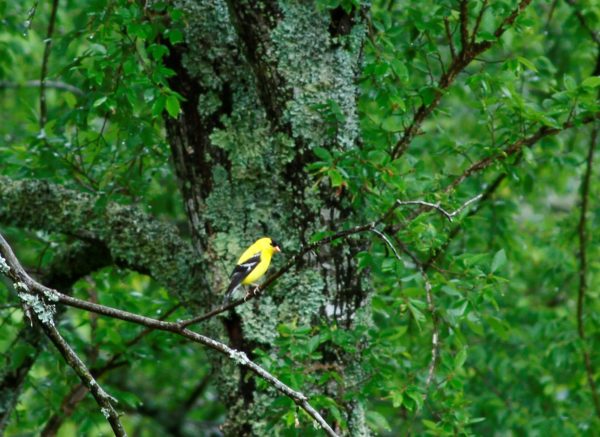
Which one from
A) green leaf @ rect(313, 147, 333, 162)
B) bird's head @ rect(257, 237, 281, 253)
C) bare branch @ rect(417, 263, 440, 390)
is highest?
green leaf @ rect(313, 147, 333, 162)

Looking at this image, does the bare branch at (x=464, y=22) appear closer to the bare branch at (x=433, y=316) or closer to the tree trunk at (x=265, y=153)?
the tree trunk at (x=265, y=153)

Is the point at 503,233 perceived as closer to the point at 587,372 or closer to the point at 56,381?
the point at 587,372

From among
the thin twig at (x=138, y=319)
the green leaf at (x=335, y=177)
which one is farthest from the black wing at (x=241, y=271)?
the thin twig at (x=138, y=319)

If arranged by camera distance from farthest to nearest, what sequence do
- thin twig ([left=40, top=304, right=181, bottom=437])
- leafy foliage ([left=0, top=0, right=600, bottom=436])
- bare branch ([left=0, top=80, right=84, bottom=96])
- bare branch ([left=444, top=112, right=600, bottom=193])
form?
bare branch ([left=0, top=80, right=84, bottom=96])
thin twig ([left=40, top=304, right=181, bottom=437])
bare branch ([left=444, top=112, right=600, bottom=193])
leafy foliage ([left=0, top=0, right=600, bottom=436])

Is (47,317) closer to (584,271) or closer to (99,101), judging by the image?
(99,101)

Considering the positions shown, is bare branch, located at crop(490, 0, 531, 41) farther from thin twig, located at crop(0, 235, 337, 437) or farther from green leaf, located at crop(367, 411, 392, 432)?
thin twig, located at crop(0, 235, 337, 437)

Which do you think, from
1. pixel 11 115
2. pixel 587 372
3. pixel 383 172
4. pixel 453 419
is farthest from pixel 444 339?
pixel 11 115

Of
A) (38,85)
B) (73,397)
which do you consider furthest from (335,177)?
(38,85)

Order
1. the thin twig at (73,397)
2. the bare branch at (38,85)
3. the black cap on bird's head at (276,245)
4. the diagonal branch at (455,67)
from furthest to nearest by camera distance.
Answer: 1. the bare branch at (38,85)
2. the thin twig at (73,397)
3. the diagonal branch at (455,67)
4. the black cap on bird's head at (276,245)

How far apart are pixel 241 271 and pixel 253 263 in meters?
0.10

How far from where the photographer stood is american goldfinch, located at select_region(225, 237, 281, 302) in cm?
409

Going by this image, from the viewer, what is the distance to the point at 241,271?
4191 mm

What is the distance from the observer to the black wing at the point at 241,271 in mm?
4127

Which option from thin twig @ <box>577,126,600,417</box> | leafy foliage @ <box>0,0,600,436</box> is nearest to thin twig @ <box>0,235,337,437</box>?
leafy foliage @ <box>0,0,600,436</box>
